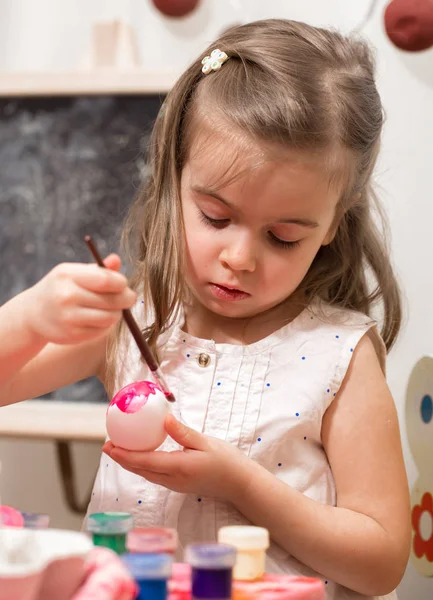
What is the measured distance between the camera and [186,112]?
3.09 ft

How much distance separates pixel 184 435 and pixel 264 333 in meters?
0.24

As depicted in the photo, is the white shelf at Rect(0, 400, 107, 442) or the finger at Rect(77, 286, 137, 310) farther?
the white shelf at Rect(0, 400, 107, 442)

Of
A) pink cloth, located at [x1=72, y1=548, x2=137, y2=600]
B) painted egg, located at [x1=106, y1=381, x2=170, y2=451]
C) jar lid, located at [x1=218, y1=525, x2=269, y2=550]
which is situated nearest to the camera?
pink cloth, located at [x1=72, y1=548, x2=137, y2=600]

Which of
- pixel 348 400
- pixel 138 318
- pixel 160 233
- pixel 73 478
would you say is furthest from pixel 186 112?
pixel 73 478

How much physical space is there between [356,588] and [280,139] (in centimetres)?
48

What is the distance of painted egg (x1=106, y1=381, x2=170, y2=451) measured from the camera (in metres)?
0.76

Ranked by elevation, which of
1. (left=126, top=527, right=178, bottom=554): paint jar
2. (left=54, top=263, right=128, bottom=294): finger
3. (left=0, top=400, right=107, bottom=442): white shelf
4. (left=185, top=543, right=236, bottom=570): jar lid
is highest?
(left=54, top=263, right=128, bottom=294): finger

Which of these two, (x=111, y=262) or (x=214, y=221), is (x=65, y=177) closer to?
(x=214, y=221)

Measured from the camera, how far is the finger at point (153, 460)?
0.76 m

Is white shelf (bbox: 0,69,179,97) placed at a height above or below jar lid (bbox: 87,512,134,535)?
above

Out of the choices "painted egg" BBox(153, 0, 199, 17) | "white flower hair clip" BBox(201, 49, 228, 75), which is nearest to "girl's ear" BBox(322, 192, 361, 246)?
"white flower hair clip" BBox(201, 49, 228, 75)

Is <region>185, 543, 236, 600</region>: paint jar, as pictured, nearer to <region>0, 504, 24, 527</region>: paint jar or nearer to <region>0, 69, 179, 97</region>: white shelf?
<region>0, 504, 24, 527</region>: paint jar

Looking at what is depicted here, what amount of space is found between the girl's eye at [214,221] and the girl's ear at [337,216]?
5.9 inches

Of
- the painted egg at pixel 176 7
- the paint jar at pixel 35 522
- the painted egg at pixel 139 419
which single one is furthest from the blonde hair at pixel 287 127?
the painted egg at pixel 176 7
